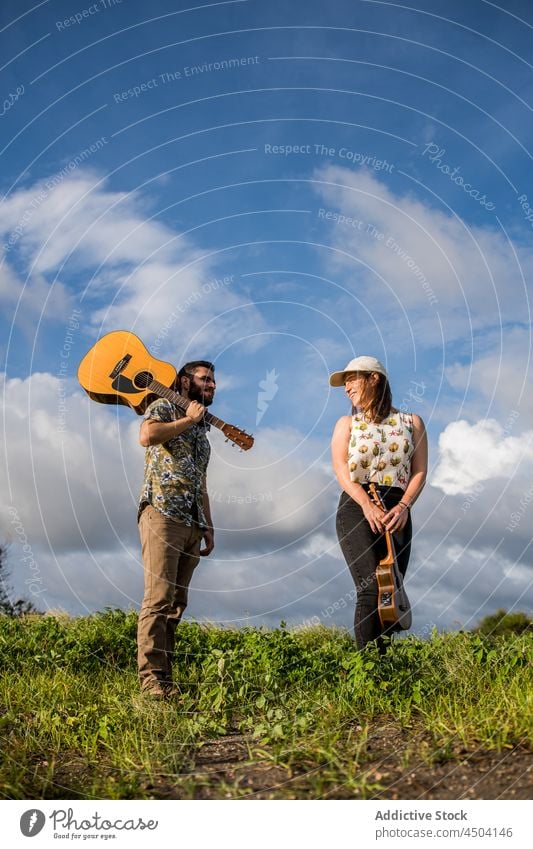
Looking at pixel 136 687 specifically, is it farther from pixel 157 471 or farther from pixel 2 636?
pixel 2 636

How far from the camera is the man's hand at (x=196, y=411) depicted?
7457 mm

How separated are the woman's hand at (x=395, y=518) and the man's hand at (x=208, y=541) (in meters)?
Answer: 1.95

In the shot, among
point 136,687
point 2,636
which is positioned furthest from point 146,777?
point 2,636

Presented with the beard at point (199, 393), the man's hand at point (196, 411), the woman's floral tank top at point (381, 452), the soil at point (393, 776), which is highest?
the beard at point (199, 393)

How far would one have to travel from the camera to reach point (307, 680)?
24.8 feet

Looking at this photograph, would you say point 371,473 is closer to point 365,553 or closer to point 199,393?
point 365,553

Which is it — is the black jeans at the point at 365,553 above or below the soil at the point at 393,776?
above

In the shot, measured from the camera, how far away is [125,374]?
859 centimetres

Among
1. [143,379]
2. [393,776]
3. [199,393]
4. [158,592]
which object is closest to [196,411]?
[199,393]

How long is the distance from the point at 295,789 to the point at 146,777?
119cm

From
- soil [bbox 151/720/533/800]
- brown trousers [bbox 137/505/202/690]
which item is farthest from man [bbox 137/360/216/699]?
soil [bbox 151/720/533/800]

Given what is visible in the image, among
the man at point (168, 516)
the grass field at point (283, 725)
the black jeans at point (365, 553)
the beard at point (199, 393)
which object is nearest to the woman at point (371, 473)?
the black jeans at point (365, 553)

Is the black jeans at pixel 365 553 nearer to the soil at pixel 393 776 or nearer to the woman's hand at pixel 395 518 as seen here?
the woman's hand at pixel 395 518

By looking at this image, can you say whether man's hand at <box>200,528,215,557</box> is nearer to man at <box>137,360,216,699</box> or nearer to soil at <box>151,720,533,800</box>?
man at <box>137,360,216,699</box>
